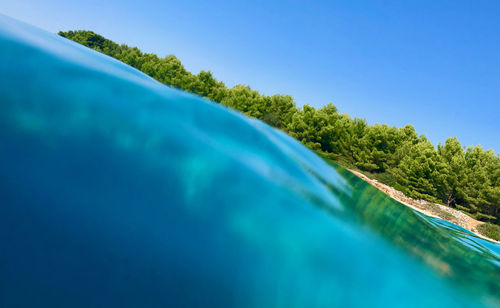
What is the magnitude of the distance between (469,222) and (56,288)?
3298 cm

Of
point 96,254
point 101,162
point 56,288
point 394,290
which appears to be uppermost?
point 101,162

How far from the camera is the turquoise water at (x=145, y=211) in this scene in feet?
3.71

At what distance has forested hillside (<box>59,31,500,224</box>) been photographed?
32.7 metres

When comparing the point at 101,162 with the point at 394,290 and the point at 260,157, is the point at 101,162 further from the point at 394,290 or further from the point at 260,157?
the point at 394,290

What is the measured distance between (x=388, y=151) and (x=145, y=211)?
44.6 metres

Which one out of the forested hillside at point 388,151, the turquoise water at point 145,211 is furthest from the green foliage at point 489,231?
the turquoise water at point 145,211

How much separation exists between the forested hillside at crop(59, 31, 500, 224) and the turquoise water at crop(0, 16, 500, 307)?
31446 millimetres

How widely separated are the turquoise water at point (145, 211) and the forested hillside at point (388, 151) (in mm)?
31446

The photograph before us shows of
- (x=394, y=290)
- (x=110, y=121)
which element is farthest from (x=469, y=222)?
(x=110, y=121)

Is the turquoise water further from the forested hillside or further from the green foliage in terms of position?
the forested hillside

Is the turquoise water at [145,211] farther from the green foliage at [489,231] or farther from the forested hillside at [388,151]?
the forested hillside at [388,151]

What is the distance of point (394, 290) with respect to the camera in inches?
80.1

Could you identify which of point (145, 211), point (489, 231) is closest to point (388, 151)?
point (489, 231)

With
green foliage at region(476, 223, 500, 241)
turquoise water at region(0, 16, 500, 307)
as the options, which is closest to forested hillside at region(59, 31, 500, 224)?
green foliage at region(476, 223, 500, 241)
